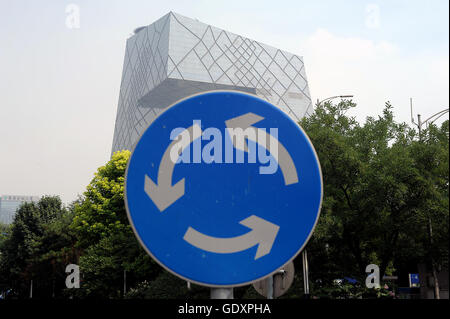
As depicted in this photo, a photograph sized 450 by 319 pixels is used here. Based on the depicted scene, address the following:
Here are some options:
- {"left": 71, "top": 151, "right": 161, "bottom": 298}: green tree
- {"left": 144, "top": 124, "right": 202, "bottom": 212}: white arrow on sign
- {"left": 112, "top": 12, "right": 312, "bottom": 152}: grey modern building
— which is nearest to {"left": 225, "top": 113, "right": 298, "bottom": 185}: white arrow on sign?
{"left": 144, "top": 124, "right": 202, "bottom": 212}: white arrow on sign

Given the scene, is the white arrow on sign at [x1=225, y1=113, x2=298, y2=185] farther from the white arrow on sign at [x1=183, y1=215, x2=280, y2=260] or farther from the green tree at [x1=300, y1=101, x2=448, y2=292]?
the green tree at [x1=300, y1=101, x2=448, y2=292]

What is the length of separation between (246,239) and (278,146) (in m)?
0.50

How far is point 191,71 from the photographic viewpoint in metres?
92.4

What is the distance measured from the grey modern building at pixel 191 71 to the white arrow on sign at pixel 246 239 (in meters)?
86.5

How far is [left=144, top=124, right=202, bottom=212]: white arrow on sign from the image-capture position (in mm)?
2414

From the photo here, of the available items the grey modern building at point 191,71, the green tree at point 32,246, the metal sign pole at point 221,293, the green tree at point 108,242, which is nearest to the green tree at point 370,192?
the green tree at point 108,242

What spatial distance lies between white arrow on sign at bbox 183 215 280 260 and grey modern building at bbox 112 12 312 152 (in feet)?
284

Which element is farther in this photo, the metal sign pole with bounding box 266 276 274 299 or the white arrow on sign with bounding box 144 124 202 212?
the metal sign pole with bounding box 266 276 274 299

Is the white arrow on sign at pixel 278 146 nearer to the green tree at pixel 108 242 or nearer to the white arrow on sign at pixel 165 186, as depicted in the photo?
the white arrow on sign at pixel 165 186

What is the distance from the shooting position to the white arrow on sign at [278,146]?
97.8 inches

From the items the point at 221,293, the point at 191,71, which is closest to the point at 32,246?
the point at 221,293

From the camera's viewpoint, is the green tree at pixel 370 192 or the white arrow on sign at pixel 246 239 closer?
the white arrow on sign at pixel 246 239

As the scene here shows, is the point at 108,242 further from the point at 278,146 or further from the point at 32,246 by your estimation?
the point at 278,146

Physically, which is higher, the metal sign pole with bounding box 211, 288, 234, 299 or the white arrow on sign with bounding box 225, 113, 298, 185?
the white arrow on sign with bounding box 225, 113, 298, 185
